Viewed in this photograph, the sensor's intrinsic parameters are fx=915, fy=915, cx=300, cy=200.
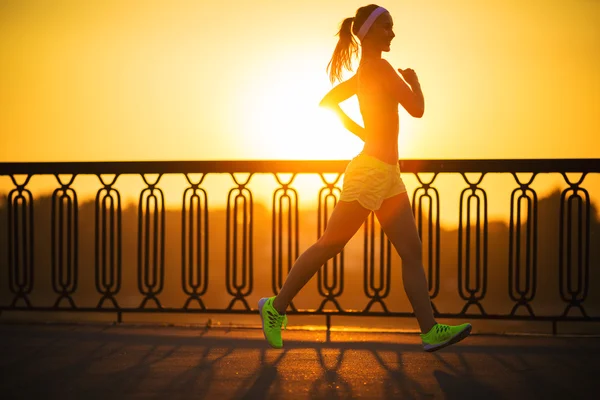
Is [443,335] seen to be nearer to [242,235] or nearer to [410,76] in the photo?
[410,76]

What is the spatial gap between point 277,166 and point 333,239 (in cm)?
202

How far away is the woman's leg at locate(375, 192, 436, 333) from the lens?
215 inches

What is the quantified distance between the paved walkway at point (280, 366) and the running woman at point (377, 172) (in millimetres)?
424

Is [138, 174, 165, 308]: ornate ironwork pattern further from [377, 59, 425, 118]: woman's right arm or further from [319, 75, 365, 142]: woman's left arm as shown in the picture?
[377, 59, 425, 118]: woman's right arm

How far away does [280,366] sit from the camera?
5430mm

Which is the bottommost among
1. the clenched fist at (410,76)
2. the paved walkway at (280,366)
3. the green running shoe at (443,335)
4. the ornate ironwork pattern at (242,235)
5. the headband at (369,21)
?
the paved walkway at (280,366)

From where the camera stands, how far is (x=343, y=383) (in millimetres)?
4891

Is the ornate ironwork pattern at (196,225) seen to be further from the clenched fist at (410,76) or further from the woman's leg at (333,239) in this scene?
the clenched fist at (410,76)

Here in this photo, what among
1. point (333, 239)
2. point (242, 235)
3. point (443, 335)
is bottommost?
point (443, 335)

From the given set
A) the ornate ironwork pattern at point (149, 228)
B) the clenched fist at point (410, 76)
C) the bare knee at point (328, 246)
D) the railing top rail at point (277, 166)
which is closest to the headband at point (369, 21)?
the clenched fist at point (410, 76)

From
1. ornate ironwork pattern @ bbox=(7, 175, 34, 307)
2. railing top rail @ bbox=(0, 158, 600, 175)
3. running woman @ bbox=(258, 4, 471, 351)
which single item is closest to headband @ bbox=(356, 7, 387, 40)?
running woman @ bbox=(258, 4, 471, 351)

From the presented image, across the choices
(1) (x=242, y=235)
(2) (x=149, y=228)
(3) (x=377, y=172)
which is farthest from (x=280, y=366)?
(2) (x=149, y=228)

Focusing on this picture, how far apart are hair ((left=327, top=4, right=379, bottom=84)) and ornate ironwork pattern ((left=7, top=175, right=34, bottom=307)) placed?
140 inches

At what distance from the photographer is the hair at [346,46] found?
5473 mm
